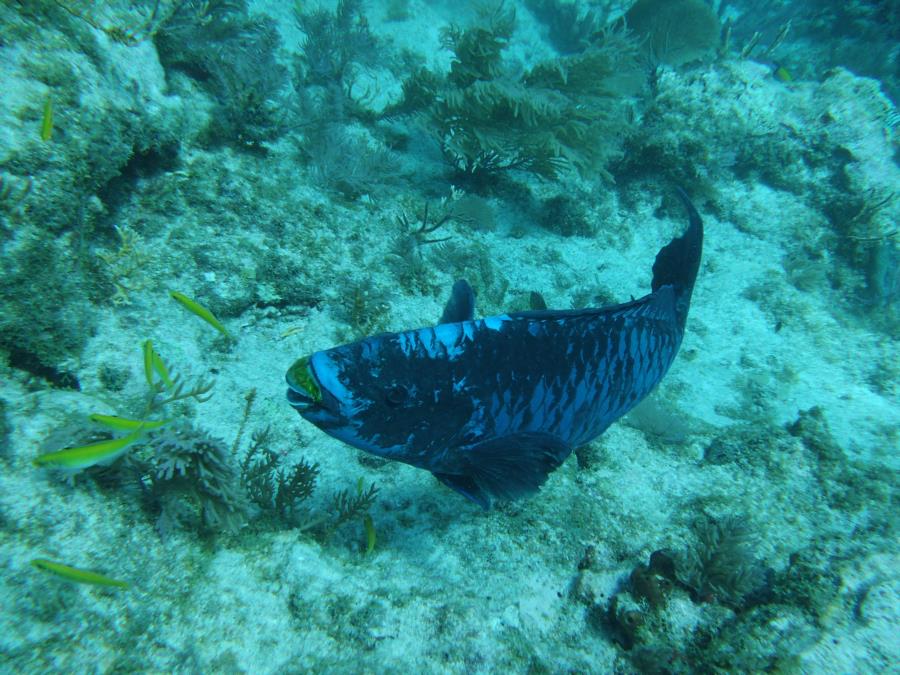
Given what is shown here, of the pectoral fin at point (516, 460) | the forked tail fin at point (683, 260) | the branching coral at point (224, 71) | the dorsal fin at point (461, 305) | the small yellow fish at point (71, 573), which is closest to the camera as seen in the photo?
the small yellow fish at point (71, 573)

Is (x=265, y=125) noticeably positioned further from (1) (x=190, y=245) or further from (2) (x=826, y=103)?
(2) (x=826, y=103)

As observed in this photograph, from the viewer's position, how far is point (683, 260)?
2.83m

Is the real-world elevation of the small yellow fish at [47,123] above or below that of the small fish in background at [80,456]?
above

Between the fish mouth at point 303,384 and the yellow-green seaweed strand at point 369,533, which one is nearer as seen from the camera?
the fish mouth at point 303,384

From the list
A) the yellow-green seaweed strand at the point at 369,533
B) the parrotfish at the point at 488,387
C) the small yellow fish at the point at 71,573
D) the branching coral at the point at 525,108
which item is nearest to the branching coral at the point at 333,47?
the branching coral at the point at 525,108

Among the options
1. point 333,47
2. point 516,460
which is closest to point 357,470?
point 516,460

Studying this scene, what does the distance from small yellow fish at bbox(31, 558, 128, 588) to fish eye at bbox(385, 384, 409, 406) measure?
1.36m

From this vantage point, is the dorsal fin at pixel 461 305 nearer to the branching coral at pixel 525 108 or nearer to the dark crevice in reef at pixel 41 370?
the dark crevice in reef at pixel 41 370

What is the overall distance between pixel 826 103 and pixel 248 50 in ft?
32.4

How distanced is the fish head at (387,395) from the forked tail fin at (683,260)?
177 centimetres

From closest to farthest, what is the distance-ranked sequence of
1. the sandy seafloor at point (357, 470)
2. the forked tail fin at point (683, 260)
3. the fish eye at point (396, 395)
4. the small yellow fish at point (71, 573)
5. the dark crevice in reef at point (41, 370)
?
the small yellow fish at point (71, 573), the fish eye at point (396, 395), the sandy seafloor at point (357, 470), the dark crevice in reef at point (41, 370), the forked tail fin at point (683, 260)

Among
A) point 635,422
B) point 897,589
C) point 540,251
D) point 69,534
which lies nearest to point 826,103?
point 540,251

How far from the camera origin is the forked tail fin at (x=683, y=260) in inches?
109

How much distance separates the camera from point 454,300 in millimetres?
2346
